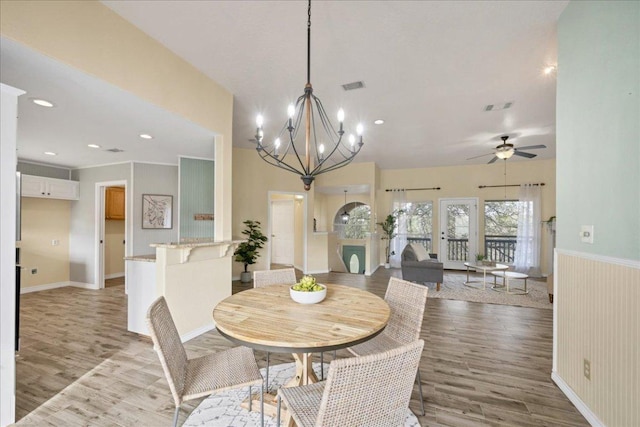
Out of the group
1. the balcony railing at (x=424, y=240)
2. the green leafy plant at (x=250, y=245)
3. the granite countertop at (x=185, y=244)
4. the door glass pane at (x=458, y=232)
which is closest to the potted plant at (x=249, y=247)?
the green leafy plant at (x=250, y=245)

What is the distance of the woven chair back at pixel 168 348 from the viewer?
1.27 meters

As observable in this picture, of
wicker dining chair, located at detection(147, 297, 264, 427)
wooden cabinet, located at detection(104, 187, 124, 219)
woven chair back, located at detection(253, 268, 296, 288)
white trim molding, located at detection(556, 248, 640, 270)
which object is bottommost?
wicker dining chair, located at detection(147, 297, 264, 427)

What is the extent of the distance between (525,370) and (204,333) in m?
3.21

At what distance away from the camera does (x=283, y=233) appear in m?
8.34

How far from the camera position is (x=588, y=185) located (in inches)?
72.1

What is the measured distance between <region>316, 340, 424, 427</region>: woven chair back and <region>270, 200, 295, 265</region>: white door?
284 inches

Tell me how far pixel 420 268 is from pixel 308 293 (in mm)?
3959

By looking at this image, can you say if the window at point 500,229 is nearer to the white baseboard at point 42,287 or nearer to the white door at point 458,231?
the white door at point 458,231

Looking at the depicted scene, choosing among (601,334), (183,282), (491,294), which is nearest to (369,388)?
(601,334)

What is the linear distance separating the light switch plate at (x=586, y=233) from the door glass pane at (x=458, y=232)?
19.0ft

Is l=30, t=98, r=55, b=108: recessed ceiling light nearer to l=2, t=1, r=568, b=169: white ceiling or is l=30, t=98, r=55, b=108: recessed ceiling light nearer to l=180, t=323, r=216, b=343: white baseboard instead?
l=2, t=1, r=568, b=169: white ceiling

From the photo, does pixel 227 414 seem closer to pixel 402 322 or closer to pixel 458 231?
pixel 402 322

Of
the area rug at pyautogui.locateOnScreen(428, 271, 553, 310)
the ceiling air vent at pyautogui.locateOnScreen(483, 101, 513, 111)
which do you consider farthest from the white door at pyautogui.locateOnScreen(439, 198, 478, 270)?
the ceiling air vent at pyautogui.locateOnScreen(483, 101, 513, 111)

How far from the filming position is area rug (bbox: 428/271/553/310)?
4380 mm
